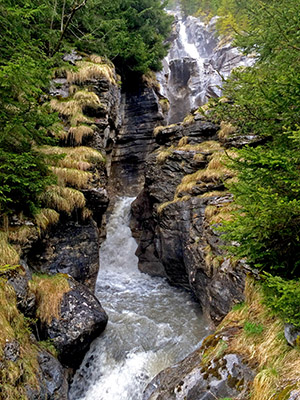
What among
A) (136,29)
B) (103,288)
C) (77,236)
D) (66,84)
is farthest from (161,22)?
(103,288)

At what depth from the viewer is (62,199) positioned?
7.88m

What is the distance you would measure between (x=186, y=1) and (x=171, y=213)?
47379mm

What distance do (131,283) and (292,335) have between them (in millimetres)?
8453

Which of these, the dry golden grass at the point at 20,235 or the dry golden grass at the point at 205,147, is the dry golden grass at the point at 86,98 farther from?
the dry golden grass at the point at 20,235

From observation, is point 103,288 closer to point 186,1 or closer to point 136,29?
point 136,29

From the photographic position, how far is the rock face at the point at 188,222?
6.34 metres

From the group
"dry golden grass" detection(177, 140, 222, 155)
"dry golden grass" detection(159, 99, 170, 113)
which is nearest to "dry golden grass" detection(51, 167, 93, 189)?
"dry golden grass" detection(177, 140, 222, 155)

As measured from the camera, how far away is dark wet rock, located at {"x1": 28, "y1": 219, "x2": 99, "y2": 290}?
23.5ft

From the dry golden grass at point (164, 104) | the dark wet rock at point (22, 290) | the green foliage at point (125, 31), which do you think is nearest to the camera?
the dark wet rock at point (22, 290)

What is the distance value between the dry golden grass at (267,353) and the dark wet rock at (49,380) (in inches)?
133

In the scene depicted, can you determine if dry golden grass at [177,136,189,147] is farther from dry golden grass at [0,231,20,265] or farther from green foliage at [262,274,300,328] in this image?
green foliage at [262,274,300,328]

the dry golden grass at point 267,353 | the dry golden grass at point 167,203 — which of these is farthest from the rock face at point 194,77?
the dry golden grass at point 267,353

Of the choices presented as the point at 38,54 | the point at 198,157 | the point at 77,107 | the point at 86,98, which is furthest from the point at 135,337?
the point at 86,98

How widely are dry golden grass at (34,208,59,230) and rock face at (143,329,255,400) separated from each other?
17.0 ft
